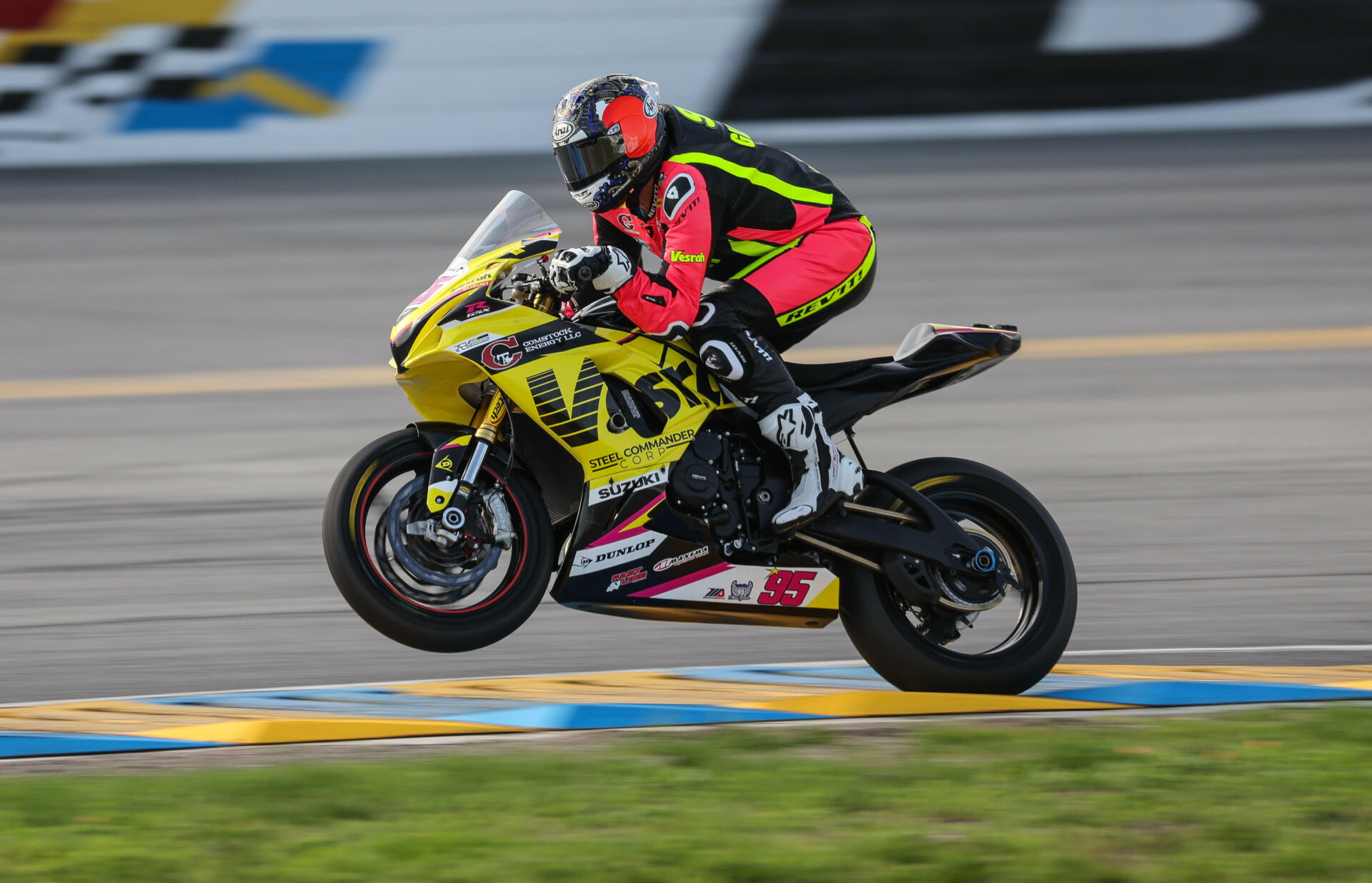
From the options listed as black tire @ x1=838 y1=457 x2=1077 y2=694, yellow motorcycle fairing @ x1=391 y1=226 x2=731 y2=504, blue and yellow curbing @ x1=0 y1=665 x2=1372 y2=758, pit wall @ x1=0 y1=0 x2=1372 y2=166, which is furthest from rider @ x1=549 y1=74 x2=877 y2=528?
pit wall @ x1=0 y1=0 x2=1372 y2=166

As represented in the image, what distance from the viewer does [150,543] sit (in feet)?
24.3

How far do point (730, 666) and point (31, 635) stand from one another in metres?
2.51

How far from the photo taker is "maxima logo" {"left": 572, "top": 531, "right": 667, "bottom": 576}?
206 inches

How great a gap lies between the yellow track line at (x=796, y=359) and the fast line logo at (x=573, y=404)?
204 inches

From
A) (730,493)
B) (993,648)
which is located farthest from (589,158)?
(993,648)

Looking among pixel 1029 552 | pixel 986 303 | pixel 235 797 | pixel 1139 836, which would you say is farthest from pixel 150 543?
pixel 986 303

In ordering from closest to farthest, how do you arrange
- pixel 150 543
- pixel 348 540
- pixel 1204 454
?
pixel 348 540
pixel 150 543
pixel 1204 454

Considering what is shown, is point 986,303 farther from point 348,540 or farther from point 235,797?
point 235,797

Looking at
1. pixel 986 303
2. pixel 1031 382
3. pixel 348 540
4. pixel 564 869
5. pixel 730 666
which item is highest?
pixel 986 303

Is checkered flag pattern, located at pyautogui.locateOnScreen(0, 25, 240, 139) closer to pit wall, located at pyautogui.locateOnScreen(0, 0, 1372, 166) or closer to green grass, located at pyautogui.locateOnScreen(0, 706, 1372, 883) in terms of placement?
pit wall, located at pyautogui.locateOnScreen(0, 0, 1372, 166)

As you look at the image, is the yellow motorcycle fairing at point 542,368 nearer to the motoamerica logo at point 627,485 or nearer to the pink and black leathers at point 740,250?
the motoamerica logo at point 627,485

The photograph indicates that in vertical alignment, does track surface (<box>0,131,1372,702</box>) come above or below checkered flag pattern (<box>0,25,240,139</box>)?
below

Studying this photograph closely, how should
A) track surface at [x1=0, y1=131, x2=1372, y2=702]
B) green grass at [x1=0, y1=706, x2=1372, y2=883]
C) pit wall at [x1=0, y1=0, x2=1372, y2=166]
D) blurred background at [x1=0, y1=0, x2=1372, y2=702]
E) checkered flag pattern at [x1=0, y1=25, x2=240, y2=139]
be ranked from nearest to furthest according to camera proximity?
green grass at [x1=0, y1=706, x2=1372, y2=883], track surface at [x1=0, y1=131, x2=1372, y2=702], blurred background at [x1=0, y1=0, x2=1372, y2=702], checkered flag pattern at [x1=0, y1=25, x2=240, y2=139], pit wall at [x1=0, y1=0, x2=1372, y2=166]

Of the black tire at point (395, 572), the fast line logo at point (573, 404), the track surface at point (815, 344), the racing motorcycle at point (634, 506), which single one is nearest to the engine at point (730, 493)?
the racing motorcycle at point (634, 506)
